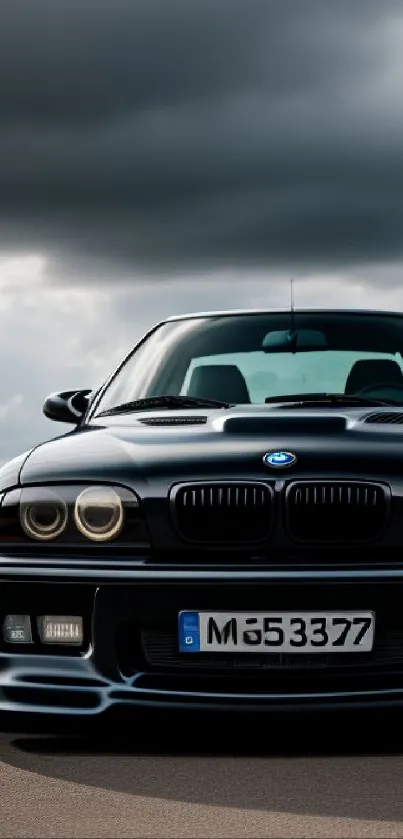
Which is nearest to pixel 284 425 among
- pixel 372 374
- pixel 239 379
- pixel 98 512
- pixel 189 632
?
pixel 98 512

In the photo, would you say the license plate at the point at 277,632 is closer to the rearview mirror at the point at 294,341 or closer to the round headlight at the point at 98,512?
the round headlight at the point at 98,512

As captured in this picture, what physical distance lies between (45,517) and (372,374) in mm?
2171

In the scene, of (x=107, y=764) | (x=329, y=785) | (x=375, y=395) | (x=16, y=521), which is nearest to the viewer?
(x=329, y=785)

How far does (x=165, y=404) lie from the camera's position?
648 centimetres

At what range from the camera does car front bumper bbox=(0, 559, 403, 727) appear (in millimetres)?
5035

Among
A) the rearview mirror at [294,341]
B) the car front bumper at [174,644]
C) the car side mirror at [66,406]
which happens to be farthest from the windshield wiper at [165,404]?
the car front bumper at [174,644]

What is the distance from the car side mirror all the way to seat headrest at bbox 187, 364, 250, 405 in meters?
0.53

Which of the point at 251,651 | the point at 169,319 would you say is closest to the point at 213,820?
the point at 251,651

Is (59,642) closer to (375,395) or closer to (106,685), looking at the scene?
(106,685)

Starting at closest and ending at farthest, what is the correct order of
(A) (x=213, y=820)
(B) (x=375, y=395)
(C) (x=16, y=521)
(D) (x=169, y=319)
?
1. (A) (x=213, y=820)
2. (C) (x=16, y=521)
3. (B) (x=375, y=395)
4. (D) (x=169, y=319)

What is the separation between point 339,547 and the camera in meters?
5.18

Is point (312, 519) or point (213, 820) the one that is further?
point (312, 519)

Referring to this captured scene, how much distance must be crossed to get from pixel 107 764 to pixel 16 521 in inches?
35.0

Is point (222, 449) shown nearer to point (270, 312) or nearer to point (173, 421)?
point (173, 421)
